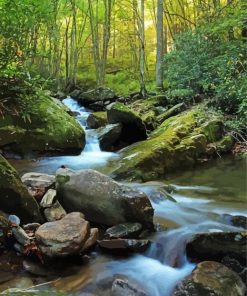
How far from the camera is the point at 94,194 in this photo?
203 inches

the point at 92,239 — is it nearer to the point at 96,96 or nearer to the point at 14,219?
the point at 14,219

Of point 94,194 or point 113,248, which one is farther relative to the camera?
point 94,194

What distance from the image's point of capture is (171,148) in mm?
8344

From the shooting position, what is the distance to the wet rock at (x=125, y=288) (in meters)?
3.70

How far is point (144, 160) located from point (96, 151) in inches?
75.1

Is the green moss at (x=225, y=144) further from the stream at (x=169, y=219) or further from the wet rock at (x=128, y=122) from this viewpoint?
the wet rock at (x=128, y=122)

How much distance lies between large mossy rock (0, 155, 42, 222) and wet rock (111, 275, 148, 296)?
1.55 metres

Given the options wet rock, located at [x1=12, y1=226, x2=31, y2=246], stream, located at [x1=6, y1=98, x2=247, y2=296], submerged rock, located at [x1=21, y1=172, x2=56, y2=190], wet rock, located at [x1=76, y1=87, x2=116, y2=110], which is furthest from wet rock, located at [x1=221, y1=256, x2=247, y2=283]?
wet rock, located at [x1=76, y1=87, x2=116, y2=110]

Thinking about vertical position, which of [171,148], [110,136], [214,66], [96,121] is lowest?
[171,148]

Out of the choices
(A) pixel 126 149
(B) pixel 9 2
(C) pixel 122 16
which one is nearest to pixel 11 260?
(B) pixel 9 2

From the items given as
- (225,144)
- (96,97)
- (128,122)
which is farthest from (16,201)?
(96,97)

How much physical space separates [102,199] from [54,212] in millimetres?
628

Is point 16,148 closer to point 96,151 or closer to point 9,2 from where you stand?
point 96,151

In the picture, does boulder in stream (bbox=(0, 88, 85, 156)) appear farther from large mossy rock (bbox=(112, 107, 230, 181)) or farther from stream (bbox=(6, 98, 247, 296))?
large mossy rock (bbox=(112, 107, 230, 181))
